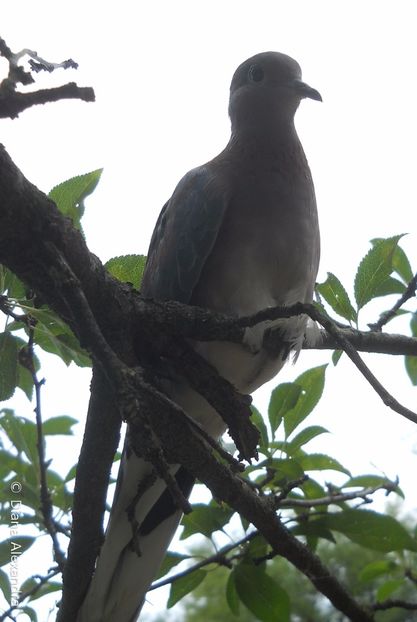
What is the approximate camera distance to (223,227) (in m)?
2.87

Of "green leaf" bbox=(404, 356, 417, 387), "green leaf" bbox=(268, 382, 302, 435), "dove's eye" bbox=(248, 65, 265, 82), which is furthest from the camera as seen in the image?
"dove's eye" bbox=(248, 65, 265, 82)

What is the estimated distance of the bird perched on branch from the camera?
9.00 feet

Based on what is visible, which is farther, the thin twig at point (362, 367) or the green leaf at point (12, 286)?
the green leaf at point (12, 286)

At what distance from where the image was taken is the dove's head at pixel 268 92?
11.1 ft

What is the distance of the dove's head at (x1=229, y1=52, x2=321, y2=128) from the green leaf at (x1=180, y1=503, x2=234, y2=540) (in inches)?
57.6

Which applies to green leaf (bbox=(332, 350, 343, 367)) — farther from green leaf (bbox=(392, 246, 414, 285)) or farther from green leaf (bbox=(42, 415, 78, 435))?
green leaf (bbox=(42, 415, 78, 435))

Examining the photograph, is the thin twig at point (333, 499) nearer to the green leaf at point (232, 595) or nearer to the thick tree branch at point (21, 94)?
the green leaf at point (232, 595)

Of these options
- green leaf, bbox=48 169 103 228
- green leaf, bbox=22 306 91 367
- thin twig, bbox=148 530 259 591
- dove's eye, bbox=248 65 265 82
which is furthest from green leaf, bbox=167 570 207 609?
dove's eye, bbox=248 65 265 82

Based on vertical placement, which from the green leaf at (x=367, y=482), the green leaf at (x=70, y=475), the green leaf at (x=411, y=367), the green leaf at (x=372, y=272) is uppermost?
the green leaf at (x=372, y=272)

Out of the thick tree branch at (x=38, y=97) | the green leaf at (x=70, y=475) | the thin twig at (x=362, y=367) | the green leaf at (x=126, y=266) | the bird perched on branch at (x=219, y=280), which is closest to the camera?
the thick tree branch at (x=38, y=97)

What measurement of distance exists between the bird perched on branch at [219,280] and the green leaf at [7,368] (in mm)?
504

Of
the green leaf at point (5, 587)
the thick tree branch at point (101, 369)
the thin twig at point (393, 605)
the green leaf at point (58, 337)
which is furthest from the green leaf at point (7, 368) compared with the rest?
the thin twig at point (393, 605)

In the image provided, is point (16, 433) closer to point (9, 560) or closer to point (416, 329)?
point (9, 560)

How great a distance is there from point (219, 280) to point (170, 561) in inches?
40.1
